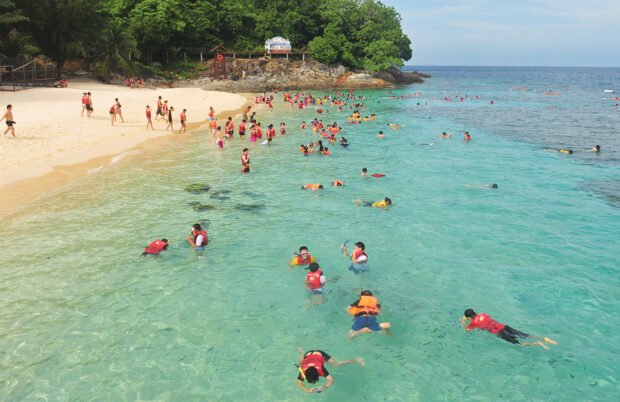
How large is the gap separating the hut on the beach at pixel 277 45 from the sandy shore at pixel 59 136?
139ft

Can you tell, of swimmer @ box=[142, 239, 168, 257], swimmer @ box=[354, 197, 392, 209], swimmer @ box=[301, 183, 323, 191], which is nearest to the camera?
swimmer @ box=[142, 239, 168, 257]

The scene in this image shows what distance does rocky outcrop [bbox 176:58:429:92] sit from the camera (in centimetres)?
7518

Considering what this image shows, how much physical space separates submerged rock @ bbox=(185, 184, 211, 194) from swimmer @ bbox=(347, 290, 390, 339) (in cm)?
1167

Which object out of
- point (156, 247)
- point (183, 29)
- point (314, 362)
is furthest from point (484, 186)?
point (183, 29)

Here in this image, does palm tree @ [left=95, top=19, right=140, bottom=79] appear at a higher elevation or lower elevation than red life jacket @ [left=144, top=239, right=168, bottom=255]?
higher

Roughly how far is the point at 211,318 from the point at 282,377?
2.73 metres

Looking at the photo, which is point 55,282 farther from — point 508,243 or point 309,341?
point 508,243

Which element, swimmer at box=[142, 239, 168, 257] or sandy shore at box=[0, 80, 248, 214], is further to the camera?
sandy shore at box=[0, 80, 248, 214]

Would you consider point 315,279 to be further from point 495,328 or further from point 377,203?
point 377,203

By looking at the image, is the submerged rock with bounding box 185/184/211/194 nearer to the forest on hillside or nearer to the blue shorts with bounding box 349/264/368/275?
the blue shorts with bounding box 349/264/368/275

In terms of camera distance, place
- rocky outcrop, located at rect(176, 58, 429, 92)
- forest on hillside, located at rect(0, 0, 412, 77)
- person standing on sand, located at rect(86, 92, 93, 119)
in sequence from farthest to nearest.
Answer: rocky outcrop, located at rect(176, 58, 429, 92), forest on hillside, located at rect(0, 0, 412, 77), person standing on sand, located at rect(86, 92, 93, 119)

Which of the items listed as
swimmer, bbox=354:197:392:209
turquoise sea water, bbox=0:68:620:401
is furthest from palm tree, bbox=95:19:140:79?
swimmer, bbox=354:197:392:209

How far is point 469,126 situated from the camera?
43.5m

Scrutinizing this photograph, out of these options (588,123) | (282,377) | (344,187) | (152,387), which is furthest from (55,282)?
(588,123)
